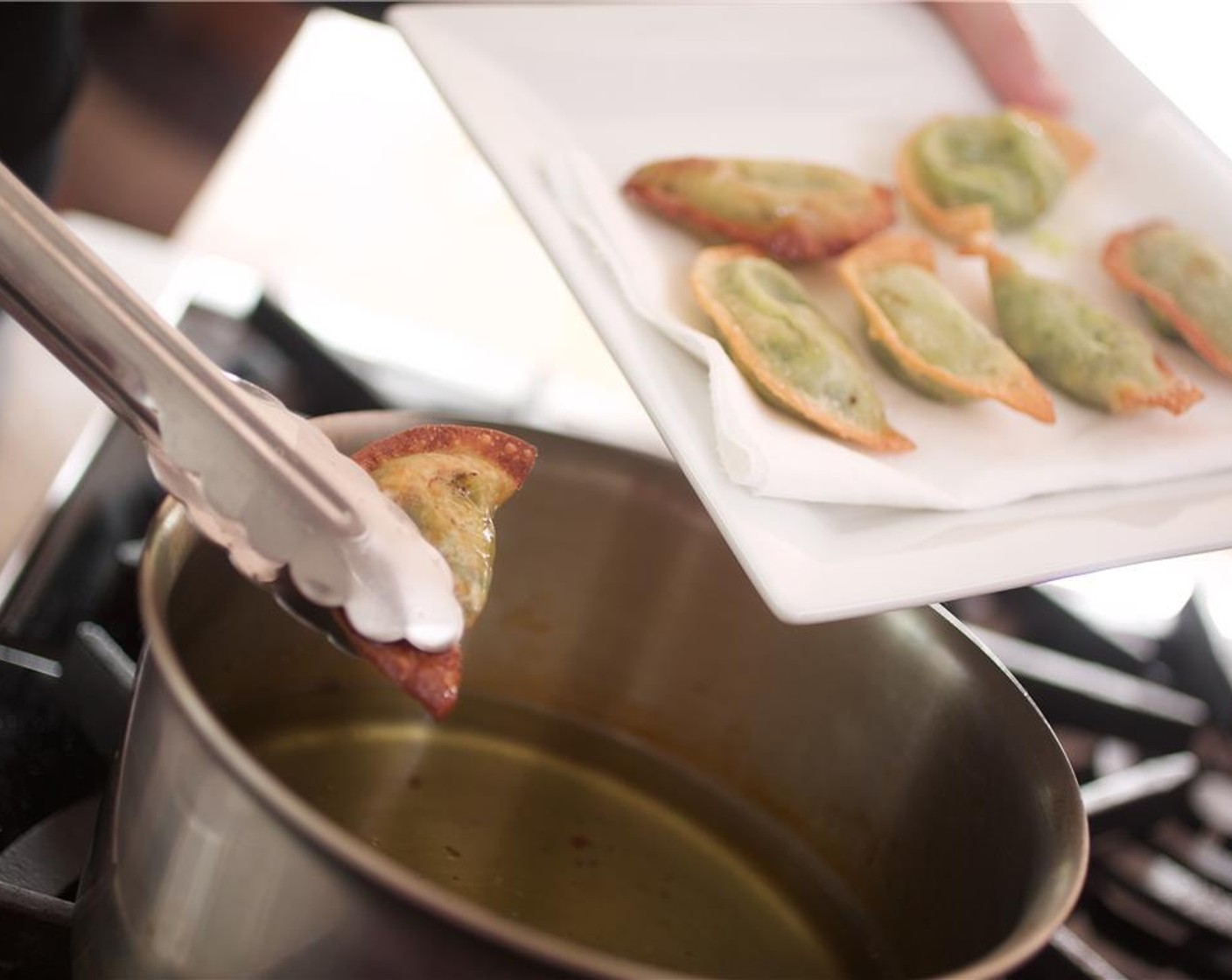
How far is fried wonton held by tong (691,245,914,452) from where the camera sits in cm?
59

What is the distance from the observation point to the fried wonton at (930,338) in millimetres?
649

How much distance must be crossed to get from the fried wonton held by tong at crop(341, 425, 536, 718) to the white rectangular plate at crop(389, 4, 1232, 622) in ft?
0.31

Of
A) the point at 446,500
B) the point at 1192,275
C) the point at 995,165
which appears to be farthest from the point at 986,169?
the point at 446,500

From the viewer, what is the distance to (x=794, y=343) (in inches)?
24.0

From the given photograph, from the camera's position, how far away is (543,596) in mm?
556

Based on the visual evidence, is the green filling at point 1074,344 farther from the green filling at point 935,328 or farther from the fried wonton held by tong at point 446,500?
the fried wonton held by tong at point 446,500

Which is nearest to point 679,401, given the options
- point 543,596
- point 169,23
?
point 543,596

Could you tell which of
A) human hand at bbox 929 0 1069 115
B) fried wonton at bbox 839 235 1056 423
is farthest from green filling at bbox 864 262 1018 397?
human hand at bbox 929 0 1069 115

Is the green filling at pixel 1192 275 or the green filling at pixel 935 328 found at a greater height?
the green filling at pixel 1192 275

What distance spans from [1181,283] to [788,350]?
268 millimetres

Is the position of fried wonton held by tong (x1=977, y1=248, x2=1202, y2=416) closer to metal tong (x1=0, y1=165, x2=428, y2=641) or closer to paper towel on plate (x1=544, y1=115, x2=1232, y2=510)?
paper towel on plate (x1=544, y1=115, x2=1232, y2=510)

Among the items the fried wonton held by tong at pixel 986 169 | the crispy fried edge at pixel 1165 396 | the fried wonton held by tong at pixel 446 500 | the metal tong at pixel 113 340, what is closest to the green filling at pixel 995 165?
the fried wonton held by tong at pixel 986 169

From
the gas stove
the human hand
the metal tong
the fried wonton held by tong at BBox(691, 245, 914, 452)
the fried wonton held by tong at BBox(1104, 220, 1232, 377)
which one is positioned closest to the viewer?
the metal tong

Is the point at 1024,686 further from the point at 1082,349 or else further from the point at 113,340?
the point at 113,340
